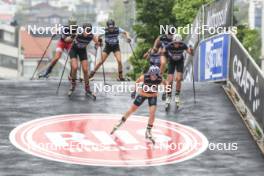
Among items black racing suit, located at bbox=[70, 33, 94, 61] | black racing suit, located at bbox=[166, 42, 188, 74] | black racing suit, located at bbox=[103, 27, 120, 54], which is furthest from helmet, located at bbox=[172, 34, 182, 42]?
black racing suit, located at bbox=[103, 27, 120, 54]

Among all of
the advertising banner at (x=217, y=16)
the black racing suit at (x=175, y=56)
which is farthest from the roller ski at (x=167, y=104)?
the advertising banner at (x=217, y=16)

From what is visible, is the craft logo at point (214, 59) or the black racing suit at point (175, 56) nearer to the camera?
the black racing suit at point (175, 56)

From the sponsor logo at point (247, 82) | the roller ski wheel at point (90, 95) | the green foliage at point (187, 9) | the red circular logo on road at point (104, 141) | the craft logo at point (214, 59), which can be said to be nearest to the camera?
the red circular logo on road at point (104, 141)

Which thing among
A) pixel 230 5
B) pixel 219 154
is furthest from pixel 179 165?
pixel 230 5

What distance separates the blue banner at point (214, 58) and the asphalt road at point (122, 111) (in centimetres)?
65

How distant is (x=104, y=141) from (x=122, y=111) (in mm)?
2592

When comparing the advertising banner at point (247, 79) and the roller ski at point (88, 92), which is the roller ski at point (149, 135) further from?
the roller ski at point (88, 92)

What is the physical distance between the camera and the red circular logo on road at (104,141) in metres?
14.0

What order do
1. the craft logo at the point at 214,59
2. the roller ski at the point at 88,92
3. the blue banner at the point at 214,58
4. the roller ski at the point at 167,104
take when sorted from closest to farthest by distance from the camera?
the roller ski at the point at 167,104 → the roller ski at the point at 88,92 → the blue banner at the point at 214,58 → the craft logo at the point at 214,59

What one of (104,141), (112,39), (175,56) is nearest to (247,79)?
(175,56)

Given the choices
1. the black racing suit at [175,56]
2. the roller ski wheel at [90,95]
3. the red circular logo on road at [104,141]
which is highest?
the black racing suit at [175,56]

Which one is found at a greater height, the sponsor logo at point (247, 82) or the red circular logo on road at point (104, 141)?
the sponsor logo at point (247, 82)

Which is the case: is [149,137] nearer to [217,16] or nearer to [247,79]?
[247,79]

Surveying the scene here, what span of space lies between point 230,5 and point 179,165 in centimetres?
809
